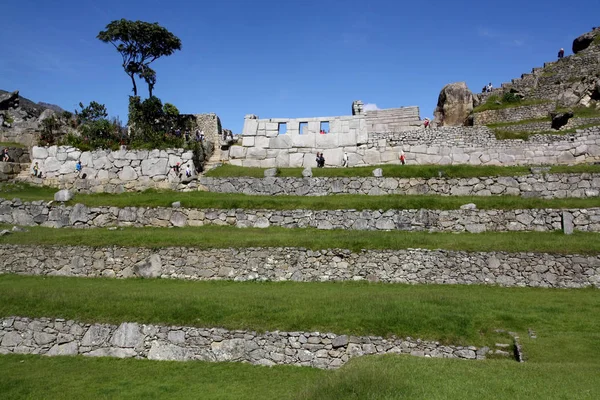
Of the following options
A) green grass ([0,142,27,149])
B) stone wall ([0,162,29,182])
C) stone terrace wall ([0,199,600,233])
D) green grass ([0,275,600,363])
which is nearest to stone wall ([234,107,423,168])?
stone terrace wall ([0,199,600,233])

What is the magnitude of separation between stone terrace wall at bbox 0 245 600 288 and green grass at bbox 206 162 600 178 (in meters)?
8.42

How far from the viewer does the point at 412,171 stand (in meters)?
27.0

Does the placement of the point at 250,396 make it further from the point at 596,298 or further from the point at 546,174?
the point at 546,174

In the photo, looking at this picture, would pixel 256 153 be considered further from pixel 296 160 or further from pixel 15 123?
pixel 15 123

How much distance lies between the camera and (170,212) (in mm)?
24594

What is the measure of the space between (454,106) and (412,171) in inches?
622

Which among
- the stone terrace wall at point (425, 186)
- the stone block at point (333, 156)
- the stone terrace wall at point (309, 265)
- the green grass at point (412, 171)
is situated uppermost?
the stone block at point (333, 156)

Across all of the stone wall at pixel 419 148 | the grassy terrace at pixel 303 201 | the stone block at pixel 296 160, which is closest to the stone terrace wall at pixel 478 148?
→ the stone wall at pixel 419 148

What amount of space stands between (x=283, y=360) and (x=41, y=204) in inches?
705

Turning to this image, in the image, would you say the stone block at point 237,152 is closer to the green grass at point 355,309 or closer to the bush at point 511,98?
the green grass at point 355,309

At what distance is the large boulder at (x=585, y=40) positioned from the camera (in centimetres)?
4842

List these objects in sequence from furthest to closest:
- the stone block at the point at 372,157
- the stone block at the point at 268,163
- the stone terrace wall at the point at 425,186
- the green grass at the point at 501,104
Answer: the green grass at the point at 501,104 < the stone block at the point at 268,163 < the stone block at the point at 372,157 < the stone terrace wall at the point at 425,186

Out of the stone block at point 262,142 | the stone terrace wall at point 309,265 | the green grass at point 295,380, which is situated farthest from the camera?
the stone block at point 262,142

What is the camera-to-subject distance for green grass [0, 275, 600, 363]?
44.3 ft
